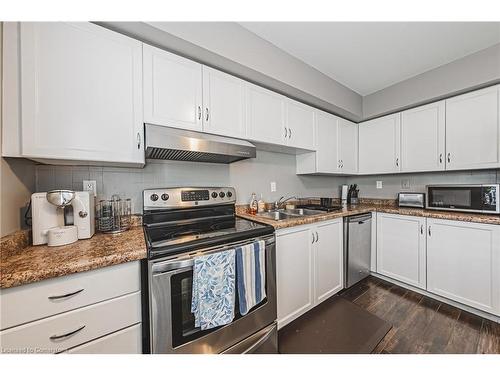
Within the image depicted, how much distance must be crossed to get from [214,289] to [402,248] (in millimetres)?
2151

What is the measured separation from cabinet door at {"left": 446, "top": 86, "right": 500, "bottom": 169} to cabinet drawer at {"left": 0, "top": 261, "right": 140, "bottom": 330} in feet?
9.61

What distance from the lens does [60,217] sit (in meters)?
1.08

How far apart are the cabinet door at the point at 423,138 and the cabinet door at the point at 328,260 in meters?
1.21

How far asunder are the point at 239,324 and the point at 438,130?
106 inches

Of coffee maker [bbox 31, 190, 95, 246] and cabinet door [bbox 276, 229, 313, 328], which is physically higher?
coffee maker [bbox 31, 190, 95, 246]

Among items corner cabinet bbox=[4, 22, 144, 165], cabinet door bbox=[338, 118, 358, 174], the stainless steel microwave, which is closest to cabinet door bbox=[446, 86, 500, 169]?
the stainless steel microwave

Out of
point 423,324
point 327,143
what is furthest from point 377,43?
point 423,324

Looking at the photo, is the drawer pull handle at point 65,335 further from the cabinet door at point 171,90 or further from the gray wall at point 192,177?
the cabinet door at point 171,90

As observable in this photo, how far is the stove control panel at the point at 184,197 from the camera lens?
145 cm

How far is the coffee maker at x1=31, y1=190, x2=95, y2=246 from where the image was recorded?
1003mm

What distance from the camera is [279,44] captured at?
1.66m

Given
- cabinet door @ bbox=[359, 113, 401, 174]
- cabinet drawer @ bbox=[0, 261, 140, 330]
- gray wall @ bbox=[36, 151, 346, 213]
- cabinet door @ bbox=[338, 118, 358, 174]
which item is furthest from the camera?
cabinet door @ bbox=[338, 118, 358, 174]

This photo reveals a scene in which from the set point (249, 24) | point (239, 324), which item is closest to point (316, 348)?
point (239, 324)

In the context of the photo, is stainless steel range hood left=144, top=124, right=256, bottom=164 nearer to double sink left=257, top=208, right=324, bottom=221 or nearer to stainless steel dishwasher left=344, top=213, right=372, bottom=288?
double sink left=257, top=208, right=324, bottom=221
